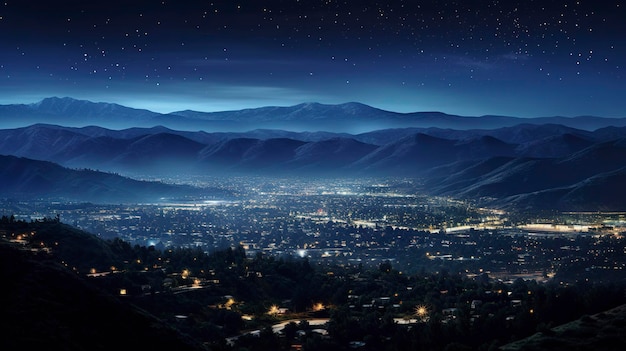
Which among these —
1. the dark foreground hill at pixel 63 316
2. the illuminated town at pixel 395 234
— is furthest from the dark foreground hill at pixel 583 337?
the illuminated town at pixel 395 234

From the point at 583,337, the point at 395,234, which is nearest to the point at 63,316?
the point at 583,337

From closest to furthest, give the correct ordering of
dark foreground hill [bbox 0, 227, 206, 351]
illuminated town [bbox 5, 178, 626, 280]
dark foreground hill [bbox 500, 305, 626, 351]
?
dark foreground hill [bbox 0, 227, 206, 351] → dark foreground hill [bbox 500, 305, 626, 351] → illuminated town [bbox 5, 178, 626, 280]

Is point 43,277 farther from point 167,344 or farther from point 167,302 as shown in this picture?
point 167,302

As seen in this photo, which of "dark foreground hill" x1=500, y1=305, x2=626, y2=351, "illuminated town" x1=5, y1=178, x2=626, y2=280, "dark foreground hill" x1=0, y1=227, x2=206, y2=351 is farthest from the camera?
"illuminated town" x1=5, y1=178, x2=626, y2=280

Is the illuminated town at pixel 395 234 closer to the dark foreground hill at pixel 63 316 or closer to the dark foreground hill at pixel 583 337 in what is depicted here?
the dark foreground hill at pixel 583 337

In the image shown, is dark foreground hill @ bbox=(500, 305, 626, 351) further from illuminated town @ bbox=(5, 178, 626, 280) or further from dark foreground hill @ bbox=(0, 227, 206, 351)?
illuminated town @ bbox=(5, 178, 626, 280)

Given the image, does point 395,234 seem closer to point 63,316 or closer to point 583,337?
point 583,337

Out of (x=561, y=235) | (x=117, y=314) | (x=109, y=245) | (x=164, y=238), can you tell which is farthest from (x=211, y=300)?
(x=561, y=235)

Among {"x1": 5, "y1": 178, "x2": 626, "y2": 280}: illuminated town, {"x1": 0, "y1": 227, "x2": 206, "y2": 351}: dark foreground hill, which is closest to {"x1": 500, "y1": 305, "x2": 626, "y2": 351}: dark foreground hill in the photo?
{"x1": 0, "y1": 227, "x2": 206, "y2": 351}: dark foreground hill
